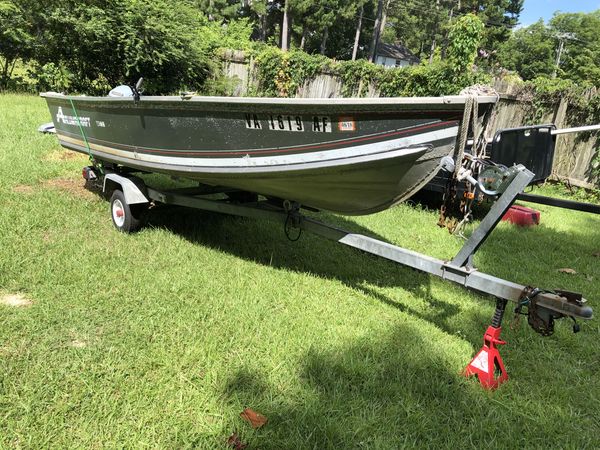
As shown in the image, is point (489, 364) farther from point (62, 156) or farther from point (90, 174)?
point (62, 156)

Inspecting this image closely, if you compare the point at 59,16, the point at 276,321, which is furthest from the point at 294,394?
the point at 59,16

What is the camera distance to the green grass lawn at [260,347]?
2410 millimetres

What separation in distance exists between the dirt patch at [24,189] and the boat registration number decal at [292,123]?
13.1 ft

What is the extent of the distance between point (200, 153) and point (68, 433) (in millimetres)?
2329

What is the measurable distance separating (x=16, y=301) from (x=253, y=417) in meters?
2.16

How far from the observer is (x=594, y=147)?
8.73 meters

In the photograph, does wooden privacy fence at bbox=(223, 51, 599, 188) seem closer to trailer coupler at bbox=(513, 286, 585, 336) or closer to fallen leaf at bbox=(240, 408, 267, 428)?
trailer coupler at bbox=(513, 286, 585, 336)

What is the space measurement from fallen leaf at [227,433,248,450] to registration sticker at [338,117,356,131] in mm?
1946

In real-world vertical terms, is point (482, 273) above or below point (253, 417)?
above

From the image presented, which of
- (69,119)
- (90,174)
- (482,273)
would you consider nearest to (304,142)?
(482,273)

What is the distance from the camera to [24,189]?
237 inches

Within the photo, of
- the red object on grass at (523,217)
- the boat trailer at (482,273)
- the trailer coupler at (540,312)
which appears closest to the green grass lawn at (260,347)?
the boat trailer at (482,273)

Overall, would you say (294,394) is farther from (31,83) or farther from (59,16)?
(31,83)

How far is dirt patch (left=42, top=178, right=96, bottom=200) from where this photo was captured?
6079 millimetres
